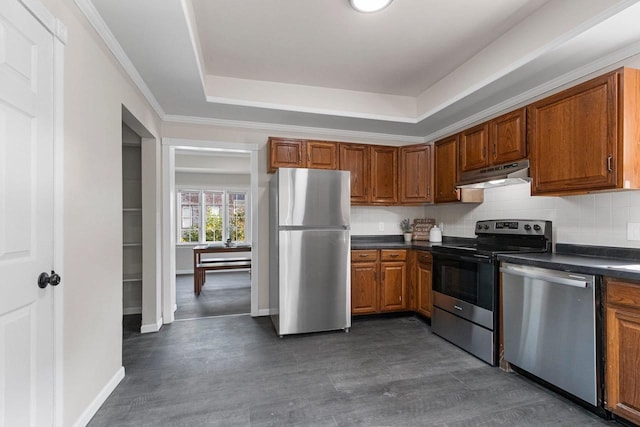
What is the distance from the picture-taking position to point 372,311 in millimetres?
3795

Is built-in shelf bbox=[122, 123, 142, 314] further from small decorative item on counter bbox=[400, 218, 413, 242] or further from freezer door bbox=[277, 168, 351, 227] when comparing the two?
small decorative item on counter bbox=[400, 218, 413, 242]

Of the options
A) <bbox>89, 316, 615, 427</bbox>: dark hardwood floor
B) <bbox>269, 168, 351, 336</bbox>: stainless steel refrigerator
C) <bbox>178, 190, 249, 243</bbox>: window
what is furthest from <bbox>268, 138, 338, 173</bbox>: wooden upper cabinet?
<bbox>178, 190, 249, 243</bbox>: window

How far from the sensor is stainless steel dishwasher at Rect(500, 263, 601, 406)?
1.94 metres

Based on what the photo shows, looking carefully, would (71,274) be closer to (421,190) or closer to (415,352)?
(415,352)

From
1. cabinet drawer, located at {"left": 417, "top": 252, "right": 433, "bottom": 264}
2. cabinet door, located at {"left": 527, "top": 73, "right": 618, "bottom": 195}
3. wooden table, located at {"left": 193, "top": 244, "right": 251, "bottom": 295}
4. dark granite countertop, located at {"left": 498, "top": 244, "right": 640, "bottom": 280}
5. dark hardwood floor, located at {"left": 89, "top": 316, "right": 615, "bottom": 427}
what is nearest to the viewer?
dark granite countertop, located at {"left": 498, "top": 244, "right": 640, "bottom": 280}

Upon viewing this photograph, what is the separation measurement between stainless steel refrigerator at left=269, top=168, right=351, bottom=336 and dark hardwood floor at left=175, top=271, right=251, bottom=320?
3.83 feet

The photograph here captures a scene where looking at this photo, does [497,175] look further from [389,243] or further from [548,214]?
[389,243]

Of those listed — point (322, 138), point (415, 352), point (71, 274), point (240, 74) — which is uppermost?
point (240, 74)

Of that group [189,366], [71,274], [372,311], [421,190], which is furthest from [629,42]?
[189,366]

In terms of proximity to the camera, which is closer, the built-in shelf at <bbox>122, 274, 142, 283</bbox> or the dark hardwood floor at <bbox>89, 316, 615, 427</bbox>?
the dark hardwood floor at <bbox>89, 316, 615, 427</bbox>

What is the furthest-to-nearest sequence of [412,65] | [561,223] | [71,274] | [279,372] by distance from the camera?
[412,65], [561,223], [279,372], [71,274]

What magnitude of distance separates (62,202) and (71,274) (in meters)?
0.40

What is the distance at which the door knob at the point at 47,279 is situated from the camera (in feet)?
4.84

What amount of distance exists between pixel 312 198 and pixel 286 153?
77cm
